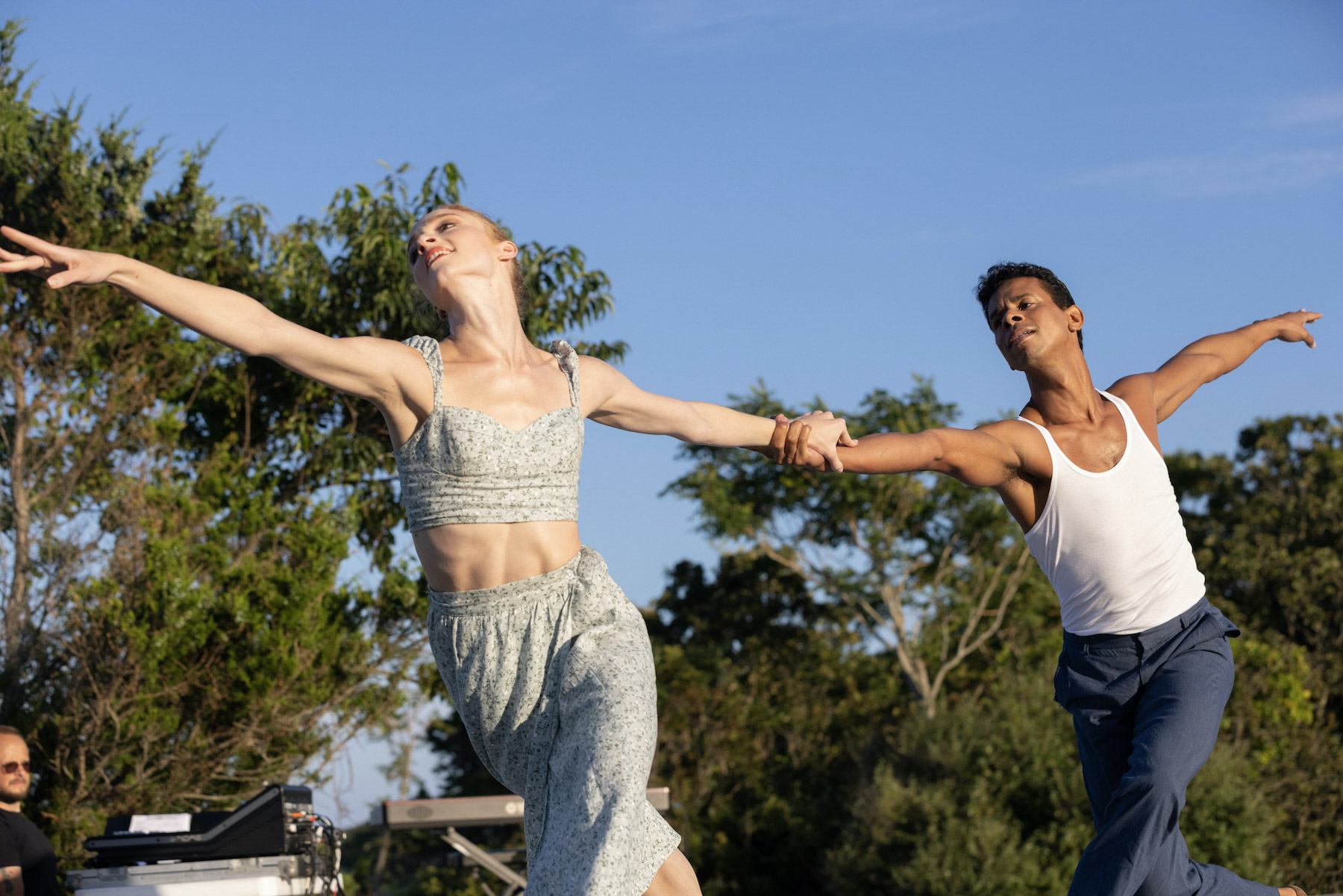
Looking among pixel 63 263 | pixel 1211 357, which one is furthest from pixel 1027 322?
pixel 63 263

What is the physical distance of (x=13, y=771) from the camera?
16.9 ft

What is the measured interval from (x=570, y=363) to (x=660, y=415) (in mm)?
323

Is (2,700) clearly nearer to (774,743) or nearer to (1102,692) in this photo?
(1102,692)

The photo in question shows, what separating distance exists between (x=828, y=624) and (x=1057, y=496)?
63.4 feet

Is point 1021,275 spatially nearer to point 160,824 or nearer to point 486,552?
point 486,552

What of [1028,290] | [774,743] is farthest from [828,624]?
[1028,290]

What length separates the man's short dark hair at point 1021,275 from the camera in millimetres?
3770

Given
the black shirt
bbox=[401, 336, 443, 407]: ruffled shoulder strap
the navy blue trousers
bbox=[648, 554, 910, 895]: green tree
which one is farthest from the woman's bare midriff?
bbox=[648, 554, 910, 895]: green tree

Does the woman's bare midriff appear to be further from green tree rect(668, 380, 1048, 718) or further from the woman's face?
green tree rect(668, 380, 1048, 718)

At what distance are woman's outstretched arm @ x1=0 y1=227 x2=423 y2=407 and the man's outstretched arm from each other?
2.35 metres

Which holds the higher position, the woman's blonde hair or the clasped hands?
the woman's blonde hair

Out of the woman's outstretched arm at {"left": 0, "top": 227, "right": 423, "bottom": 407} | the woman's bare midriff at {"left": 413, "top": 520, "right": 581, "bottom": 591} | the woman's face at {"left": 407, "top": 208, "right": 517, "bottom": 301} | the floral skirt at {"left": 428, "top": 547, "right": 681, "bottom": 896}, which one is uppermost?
the woman's face at {"left": 407, "top": 208, "right": 517, "bottom": 301}

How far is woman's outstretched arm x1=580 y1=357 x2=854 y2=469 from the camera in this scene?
309 cm

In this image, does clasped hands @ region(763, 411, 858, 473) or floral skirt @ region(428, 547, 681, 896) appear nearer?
floral skirt @ region(428, 547, 681, 896)
